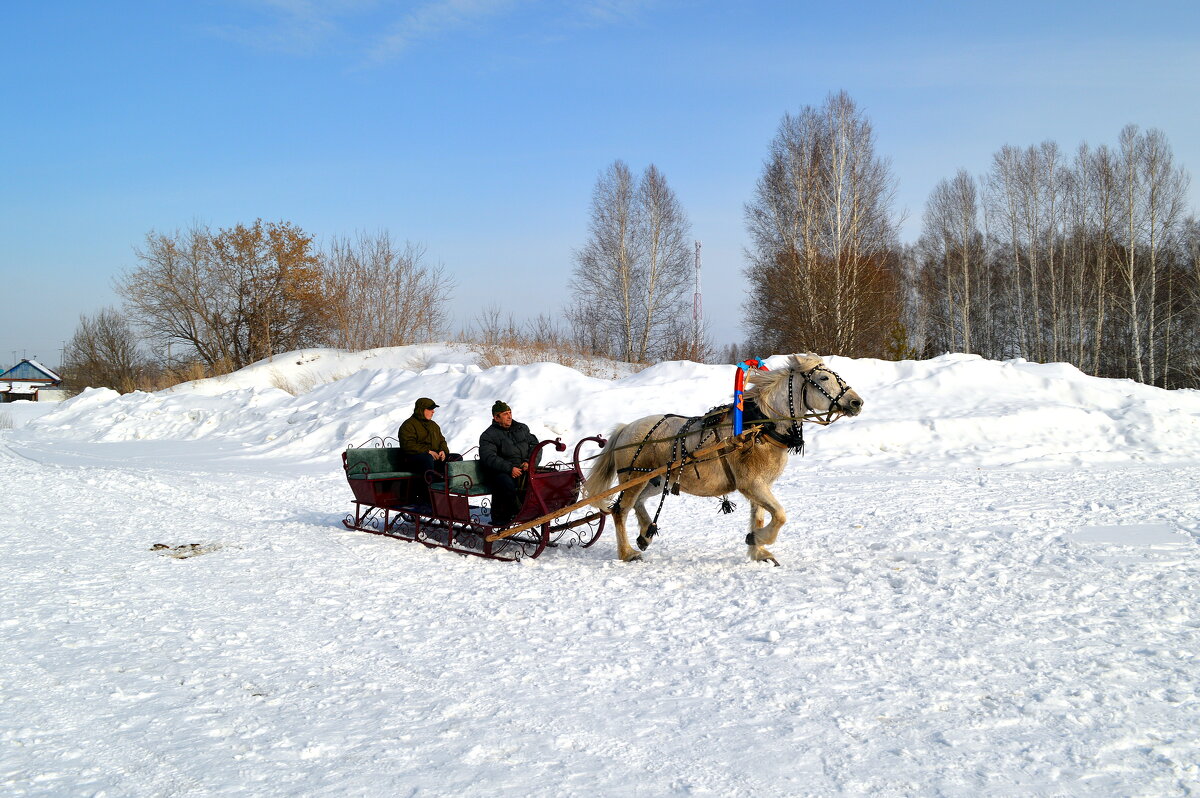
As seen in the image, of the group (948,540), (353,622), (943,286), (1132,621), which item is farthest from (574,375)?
(943,286)

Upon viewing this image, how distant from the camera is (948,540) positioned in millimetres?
7598

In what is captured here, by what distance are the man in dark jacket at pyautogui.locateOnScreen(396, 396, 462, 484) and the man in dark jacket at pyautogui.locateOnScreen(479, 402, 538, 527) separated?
95 cm

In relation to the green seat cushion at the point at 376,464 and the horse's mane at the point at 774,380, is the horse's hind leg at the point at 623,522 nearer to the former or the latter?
the horse's mane at the point at 774,380

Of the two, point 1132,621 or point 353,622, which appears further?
point 353,622

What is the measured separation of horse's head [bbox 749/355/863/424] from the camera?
6668 millimetres

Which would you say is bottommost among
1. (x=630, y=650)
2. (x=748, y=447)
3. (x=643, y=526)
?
(x=630, y=650)

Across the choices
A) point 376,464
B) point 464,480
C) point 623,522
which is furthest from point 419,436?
point 623,522

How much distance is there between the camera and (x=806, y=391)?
6.86m

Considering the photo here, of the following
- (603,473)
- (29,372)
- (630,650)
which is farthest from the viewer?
(29,372)

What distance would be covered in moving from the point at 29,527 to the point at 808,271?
2195cm

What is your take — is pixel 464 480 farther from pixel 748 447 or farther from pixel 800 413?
pixel 800 413

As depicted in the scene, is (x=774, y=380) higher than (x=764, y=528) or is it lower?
higher

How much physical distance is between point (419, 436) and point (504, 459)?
1.73 meters

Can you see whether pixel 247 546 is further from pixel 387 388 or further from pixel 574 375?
pixel 387 388
